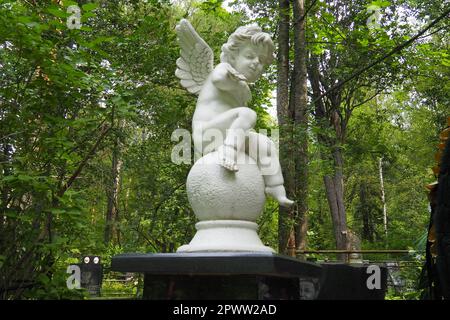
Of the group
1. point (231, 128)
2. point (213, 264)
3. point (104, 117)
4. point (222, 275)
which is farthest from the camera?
point (104, 117)

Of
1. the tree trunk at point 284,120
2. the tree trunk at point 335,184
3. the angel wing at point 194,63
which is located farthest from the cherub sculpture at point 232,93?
the tree trunk at point 335,184

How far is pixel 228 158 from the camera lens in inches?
131

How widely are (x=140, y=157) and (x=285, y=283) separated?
479 cm

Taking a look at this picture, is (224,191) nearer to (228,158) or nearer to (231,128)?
(228,158)

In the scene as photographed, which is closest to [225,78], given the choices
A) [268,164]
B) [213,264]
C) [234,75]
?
[234,75]

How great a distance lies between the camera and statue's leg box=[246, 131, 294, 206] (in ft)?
11.9

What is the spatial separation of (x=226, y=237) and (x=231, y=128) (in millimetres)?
835

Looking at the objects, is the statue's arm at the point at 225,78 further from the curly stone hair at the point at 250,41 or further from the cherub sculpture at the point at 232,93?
the curly stone hair at the point at 250,41

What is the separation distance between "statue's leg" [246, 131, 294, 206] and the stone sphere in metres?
0.15

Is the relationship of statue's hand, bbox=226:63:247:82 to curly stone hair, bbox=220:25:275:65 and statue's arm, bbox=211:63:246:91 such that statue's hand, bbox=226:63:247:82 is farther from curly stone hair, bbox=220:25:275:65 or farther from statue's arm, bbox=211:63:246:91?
curly stone hair, bbox=220:25:275:65

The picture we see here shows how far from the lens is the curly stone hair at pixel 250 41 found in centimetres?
382

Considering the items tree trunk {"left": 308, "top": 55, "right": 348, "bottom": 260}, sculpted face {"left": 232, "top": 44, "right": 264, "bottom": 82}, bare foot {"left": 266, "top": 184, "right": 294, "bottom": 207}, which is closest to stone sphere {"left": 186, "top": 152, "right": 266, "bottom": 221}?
bare foot {"left": 266, "top": 184, "right": 294, "bottom": 207}
